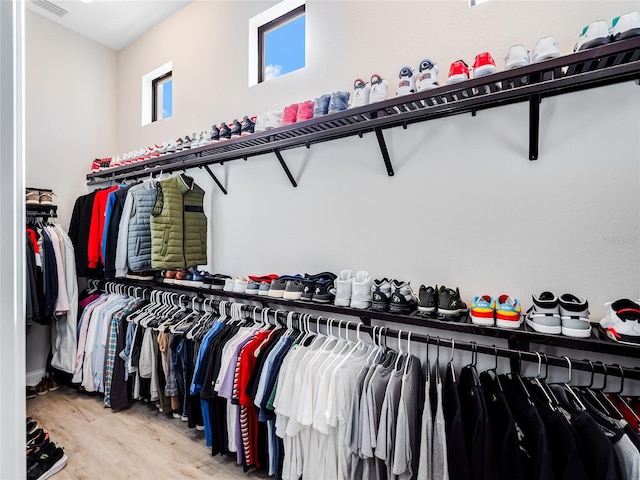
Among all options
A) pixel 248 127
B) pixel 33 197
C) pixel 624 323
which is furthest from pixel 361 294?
pixel 33 197

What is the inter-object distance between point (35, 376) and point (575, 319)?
4153 mm

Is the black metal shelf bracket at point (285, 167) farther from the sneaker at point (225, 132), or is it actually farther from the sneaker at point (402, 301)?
the sneaker at point (402, 301)

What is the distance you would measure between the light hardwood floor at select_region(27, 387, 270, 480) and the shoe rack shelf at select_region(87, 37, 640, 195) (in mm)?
1867

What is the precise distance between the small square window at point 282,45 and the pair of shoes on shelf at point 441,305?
1901 millimetres

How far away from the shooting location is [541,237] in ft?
5.08

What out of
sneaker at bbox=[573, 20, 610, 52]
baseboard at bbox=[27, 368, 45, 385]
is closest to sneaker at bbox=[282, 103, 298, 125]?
sneaker at bbox=[573, 20, 610, 52]

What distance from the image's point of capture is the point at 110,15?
3.26 meters

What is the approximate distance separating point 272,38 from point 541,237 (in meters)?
2.50

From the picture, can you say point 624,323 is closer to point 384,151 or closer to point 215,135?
point 384,151

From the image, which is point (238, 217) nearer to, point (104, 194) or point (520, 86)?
point (104, 194)

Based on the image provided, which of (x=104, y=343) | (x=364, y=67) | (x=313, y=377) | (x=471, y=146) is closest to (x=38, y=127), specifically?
(x=104, y=343)

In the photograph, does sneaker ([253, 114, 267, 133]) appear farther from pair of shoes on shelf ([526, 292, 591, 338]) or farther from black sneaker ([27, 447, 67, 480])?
black sneaker ([27, 447, 67, 480])

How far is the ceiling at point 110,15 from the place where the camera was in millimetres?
3080

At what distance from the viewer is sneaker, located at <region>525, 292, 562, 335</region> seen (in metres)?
1.29
